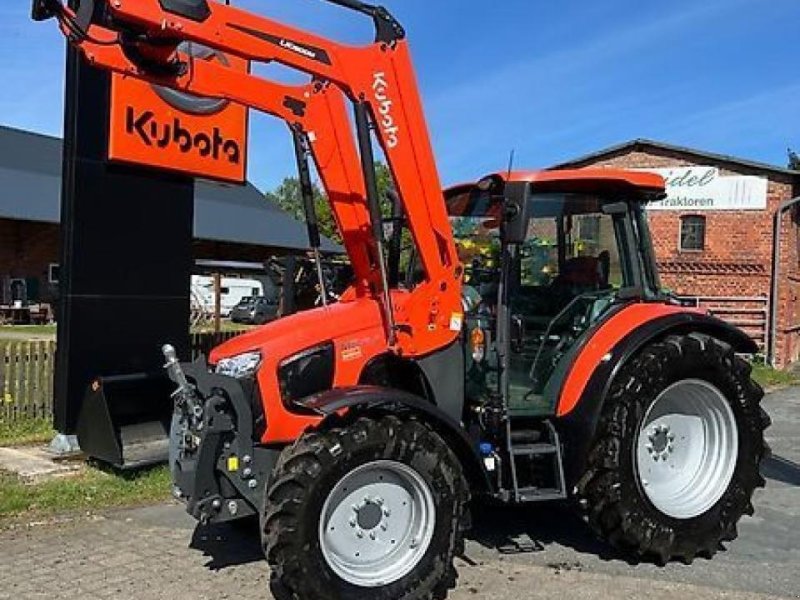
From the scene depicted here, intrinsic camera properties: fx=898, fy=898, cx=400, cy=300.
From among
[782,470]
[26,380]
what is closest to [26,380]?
[26,380]

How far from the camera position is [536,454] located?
212 inches

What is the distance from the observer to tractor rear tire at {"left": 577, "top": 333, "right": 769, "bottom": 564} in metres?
5.42

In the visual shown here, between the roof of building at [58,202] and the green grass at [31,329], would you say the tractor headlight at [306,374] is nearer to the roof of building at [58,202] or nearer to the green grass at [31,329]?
the green grass at [31,329]

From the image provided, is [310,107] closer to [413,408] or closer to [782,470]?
[413,408]

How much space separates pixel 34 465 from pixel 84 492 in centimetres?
106

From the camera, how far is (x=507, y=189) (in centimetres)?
517

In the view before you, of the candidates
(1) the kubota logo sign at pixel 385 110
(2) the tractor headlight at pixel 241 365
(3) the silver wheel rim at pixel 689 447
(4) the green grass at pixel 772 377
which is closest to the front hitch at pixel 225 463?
(2) the tractor headlight at pixel 241 365

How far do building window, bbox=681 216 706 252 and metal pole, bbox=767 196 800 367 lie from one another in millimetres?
1736

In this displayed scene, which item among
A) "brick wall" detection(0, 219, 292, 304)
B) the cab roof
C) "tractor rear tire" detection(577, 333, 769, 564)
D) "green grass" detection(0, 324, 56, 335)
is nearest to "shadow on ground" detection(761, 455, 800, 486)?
"tractor rear tire" detection(577, 333, 769, 564)

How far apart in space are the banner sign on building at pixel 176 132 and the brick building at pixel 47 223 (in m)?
18.9

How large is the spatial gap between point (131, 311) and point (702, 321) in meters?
5.37

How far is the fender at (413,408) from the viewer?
15.1 ft

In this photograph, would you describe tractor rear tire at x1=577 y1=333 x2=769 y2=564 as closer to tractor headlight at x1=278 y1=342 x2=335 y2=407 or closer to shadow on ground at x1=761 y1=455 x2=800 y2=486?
tractor headlight at x1=278 y1=342 x2=335 y2=407

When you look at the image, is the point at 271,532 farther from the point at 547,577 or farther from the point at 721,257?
the point at 721,257
